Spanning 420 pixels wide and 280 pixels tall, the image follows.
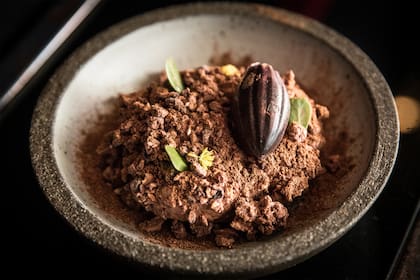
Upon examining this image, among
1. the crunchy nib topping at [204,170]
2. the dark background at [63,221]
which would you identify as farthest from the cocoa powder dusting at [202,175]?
the dark background at [63,221]

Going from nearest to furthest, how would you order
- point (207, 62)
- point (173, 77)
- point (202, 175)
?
1. point (202, 175)
2. point (173, 77)
3. point (207, 62)

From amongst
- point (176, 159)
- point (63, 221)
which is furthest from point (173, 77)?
point (63, 221)

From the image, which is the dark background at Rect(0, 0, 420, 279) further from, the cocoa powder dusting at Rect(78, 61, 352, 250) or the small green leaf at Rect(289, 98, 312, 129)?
the small green leaf at Rect(289, 98, 312, 129)

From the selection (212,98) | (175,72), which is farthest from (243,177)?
(175,72)

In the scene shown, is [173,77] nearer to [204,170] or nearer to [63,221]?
[204,170]

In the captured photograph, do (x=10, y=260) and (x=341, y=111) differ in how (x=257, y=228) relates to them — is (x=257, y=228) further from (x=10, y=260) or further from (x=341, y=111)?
(x=10, y=260)

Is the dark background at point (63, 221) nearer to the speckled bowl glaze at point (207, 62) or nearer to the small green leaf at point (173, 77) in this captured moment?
the speckled bowl glaze at point (207, 62)
